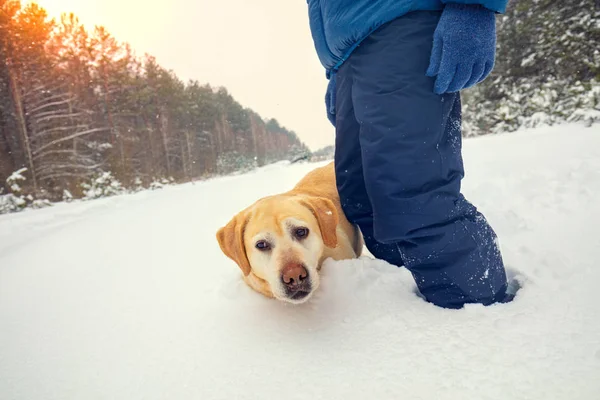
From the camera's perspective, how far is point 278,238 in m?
1.77

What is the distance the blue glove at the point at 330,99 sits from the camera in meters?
2.17

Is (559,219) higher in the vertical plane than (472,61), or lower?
lower

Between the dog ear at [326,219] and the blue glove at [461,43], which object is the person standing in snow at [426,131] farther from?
the dog ear at [326,219]

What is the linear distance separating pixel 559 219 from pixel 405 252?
1.33 metres

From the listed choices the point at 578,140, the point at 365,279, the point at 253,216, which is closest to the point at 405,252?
the point at 365,279

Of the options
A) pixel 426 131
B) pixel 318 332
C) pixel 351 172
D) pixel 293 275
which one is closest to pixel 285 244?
pixel 293 275

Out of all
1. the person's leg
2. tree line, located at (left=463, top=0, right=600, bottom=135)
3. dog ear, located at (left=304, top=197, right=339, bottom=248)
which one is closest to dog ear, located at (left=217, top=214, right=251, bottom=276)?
dog ear, located at (left=304, top=197, right=339, bottom=248)

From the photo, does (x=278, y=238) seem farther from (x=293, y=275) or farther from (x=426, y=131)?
(x=426, y=131)

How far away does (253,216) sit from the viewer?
193 cm

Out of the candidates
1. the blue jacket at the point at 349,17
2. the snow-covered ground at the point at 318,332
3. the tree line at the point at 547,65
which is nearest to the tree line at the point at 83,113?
the snow-covered ground at the point at 318,332

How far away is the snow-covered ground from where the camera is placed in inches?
36.7

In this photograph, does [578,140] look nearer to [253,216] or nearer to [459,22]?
[459,22]

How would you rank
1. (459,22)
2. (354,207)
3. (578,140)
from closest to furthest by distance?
(459,22)
(354,207)
(578,140)

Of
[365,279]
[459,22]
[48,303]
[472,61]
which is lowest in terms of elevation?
[48,303]
